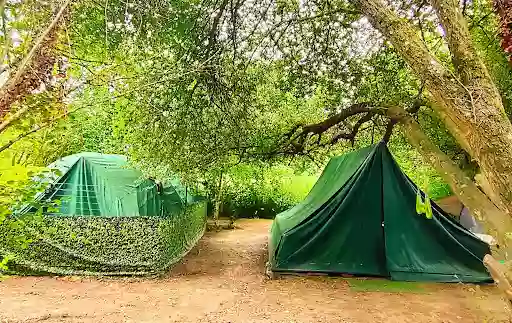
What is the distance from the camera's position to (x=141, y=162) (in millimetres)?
7285

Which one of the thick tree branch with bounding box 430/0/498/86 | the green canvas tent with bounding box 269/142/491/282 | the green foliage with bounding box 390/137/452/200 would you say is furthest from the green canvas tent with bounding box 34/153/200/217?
the thick tree branch with bounding box 430/0/498/86

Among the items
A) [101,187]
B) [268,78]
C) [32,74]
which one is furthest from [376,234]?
[32,74]

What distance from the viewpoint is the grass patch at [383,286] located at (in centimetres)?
675

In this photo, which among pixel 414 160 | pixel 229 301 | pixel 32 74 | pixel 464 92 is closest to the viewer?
pixel 32 74

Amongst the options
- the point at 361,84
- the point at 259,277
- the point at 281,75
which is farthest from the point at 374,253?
the point at 281,75

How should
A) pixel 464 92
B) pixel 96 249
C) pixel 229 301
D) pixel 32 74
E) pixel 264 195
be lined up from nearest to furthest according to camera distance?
pixel 32 74
pixel 464 92
pixel 229 301
pixel 96 249
pixel 264 195

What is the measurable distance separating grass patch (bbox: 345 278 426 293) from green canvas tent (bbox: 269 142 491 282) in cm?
18

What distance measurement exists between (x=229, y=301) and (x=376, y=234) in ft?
9.32

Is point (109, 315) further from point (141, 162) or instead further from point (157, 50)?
point (157, 50)

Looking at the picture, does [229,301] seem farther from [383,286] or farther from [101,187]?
[101,187]

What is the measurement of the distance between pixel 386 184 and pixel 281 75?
2467mm

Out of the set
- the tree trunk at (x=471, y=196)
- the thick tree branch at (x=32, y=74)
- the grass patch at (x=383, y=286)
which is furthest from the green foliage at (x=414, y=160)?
the thick tree branch at (x=32, y=74)

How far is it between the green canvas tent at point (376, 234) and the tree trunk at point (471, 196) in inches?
152

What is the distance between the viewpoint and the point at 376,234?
7590 mm
